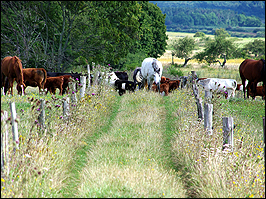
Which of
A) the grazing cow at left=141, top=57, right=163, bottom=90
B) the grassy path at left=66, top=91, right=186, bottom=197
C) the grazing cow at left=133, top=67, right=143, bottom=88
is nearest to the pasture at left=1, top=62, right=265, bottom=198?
the grassy path at left=66, top=91, right=186, bottom=197

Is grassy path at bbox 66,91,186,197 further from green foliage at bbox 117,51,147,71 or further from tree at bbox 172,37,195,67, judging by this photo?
tree at bbox 172,37,195,67

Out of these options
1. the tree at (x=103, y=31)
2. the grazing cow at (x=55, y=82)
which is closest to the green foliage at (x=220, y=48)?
the tree at (x=103, y=31)

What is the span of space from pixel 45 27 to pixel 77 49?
328 cm

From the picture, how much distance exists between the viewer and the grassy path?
5.01m

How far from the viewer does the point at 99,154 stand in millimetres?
6922

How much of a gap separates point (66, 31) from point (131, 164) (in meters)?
21.7

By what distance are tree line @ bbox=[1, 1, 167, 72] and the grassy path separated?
15.5 metres

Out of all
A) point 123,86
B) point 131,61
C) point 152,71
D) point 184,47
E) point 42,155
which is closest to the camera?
point 42,155

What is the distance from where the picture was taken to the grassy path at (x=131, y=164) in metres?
5.01

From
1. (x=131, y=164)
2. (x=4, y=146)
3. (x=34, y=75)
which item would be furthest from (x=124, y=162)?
(x=34, y=75)

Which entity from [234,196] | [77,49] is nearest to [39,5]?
[77,49]

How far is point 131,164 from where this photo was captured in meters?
6.21

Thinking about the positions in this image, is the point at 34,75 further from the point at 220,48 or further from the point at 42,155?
the point at 220,48

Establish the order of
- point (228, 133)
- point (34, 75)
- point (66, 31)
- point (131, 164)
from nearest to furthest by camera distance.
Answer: point (228, 133) → point (131, 164) → point (34, 75) → point (66, 31)
